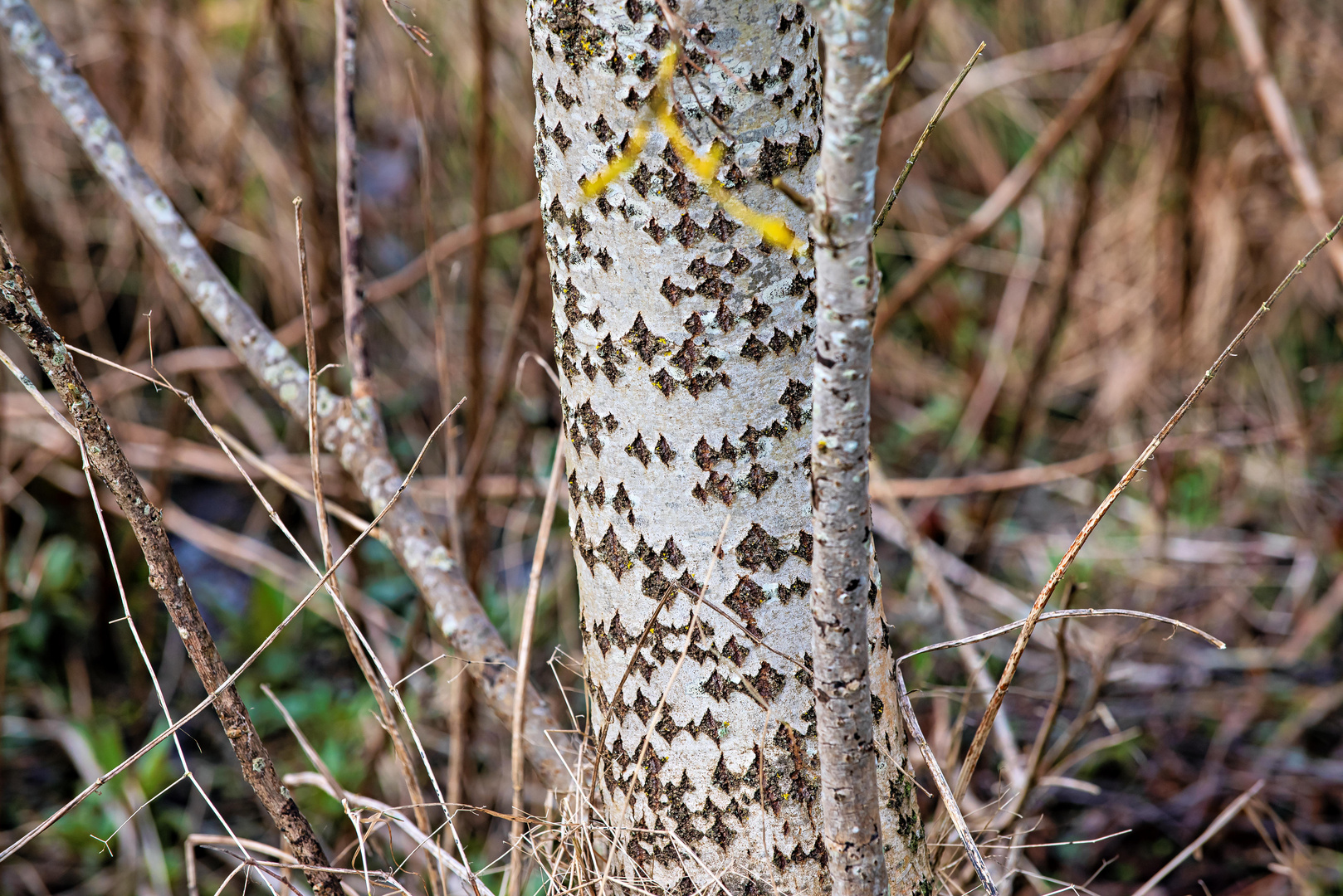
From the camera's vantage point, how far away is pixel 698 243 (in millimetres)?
612

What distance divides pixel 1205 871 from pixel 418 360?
2.16 m

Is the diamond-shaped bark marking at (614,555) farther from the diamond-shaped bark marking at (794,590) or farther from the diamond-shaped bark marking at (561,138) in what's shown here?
the diamond-shaped bark marking at (561,138)

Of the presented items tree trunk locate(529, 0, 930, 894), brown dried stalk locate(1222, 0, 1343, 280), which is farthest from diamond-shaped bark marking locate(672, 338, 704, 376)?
brown dried stalk locate(1222, 0, 1343, 280)

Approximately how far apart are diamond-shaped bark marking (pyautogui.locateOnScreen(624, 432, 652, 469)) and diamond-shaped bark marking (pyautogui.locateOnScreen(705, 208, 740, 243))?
0.15 metres

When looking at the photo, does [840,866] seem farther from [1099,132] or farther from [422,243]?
[422,243]

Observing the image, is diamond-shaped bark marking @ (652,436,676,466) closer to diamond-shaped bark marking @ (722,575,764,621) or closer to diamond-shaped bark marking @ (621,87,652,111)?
diamond-shaped bark marking @ (722,575,764,621)

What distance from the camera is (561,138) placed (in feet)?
2.06

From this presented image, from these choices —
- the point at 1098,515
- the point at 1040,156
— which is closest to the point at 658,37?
the point at 1098,515

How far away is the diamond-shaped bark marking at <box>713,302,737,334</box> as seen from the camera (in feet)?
2.04

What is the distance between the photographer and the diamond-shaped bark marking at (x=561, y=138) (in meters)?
0.63

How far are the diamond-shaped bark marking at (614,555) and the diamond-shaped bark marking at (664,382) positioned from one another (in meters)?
0.12

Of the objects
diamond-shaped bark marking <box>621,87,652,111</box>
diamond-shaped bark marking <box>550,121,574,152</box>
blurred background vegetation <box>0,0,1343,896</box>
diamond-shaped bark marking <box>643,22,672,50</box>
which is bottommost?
blurred background vegetation <box>0,0,1343,896</box>

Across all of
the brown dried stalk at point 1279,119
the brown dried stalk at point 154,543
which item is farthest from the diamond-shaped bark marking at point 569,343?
the brown dried stalk at point 1279,119

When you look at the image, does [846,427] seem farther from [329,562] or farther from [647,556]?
[329,562]
